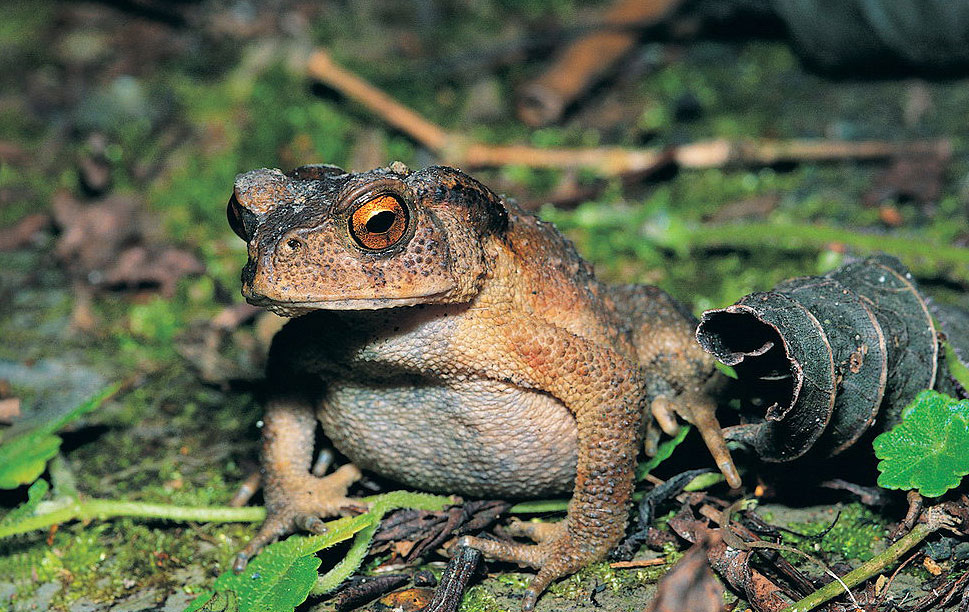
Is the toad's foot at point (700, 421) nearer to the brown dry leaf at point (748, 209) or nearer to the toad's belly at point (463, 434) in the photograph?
the toad's belly at point (463, 434)

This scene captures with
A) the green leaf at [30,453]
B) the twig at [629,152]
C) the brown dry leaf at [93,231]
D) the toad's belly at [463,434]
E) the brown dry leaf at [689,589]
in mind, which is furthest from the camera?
the twig at [629,152]

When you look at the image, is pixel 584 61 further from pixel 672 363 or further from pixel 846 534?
pixel 846 534

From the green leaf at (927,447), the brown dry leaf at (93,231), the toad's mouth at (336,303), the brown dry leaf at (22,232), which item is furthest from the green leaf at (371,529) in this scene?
the brown dry leaf at (22,232)

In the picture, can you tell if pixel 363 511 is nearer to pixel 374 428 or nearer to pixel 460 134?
pixel 374 428

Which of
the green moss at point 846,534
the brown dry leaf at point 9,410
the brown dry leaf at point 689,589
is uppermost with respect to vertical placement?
the brown dry leaf at point 9,410

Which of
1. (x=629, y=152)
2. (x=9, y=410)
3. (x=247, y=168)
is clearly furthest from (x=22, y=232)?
(x=629, y=152)

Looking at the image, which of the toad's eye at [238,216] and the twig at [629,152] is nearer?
the toad's eye at [238,216]

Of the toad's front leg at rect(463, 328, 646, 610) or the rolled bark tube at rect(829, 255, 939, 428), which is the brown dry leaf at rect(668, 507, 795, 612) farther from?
the rolled bark tube at rect(829, 255, 939, 428)
